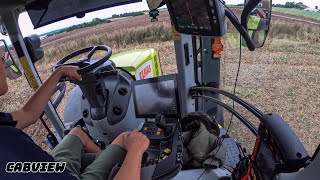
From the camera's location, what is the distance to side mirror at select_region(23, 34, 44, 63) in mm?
2361

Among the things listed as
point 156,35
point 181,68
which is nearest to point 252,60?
point 156,35

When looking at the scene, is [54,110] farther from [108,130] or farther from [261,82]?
[261,82]

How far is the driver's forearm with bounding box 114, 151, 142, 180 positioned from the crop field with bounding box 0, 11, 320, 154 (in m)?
1.15

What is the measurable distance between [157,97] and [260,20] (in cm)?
100

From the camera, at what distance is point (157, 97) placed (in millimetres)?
2119

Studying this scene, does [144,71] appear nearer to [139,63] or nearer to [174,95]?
[139,63]

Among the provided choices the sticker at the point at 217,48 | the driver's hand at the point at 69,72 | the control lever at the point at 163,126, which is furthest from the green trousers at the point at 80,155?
the sticker at the point at 217,48

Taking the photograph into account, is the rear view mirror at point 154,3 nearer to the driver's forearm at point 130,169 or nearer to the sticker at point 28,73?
the driver's forearm at point 130,169

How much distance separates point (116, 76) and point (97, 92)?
0.26m

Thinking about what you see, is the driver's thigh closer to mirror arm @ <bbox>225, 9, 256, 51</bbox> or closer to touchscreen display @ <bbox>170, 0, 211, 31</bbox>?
touchscreen display @ <bbox>170, 0, 211, 31</bbox>

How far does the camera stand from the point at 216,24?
117 cm

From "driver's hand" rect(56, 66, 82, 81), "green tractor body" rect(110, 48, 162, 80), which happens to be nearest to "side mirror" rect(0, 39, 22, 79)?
"driver's hand" rect(56, 66, 82, 81)

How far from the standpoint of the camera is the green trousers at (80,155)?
1.48 meters

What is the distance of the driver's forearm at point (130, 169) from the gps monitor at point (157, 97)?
0.75 metres
